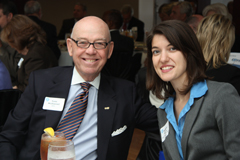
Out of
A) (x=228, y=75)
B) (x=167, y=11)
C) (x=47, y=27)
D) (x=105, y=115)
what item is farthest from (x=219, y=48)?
(x=167, y=11)

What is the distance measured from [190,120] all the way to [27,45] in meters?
2.57

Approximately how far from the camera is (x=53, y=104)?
1763 mm

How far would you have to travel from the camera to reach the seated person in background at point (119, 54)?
4668 mm

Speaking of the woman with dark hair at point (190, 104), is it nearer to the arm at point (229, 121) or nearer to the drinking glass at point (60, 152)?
the arm at point (229, 121)

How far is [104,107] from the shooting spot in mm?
1793

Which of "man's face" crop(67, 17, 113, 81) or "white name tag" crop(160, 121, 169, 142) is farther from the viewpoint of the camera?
A: "man's face" crop(67, 17, 113, 81)

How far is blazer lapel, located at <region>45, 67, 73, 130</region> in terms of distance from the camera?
5.62ft

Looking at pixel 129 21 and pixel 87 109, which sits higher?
pixel 129 21

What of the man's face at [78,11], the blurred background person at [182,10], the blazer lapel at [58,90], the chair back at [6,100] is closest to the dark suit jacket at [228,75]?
the blazer lapel at [58,90]

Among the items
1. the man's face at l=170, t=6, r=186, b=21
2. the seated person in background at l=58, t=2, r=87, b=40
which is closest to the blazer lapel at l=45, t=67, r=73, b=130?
the man's face at l=170, t=6, r=186, b=21

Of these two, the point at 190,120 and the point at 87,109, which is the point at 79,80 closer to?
the point at 87,109

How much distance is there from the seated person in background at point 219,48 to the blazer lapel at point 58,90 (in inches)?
44.0

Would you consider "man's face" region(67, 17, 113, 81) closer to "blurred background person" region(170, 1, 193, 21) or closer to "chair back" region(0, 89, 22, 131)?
"chair back" region(0, 89, 22, 131)

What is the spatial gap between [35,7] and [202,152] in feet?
15.8
